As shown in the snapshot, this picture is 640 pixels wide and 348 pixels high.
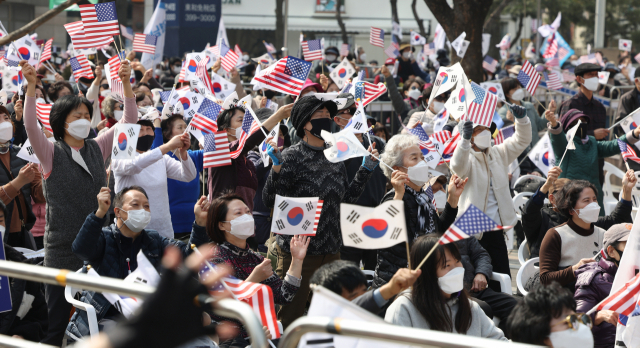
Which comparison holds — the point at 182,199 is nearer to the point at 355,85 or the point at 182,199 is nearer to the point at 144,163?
the point at 144,163

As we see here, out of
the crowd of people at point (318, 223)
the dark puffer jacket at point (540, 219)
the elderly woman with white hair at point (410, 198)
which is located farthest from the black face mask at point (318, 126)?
the dark puffer jacket at point (540, 219)

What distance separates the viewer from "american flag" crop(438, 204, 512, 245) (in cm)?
342

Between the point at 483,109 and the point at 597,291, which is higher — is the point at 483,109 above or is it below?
above

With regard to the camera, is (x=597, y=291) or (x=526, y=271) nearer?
(x=597, y=291)

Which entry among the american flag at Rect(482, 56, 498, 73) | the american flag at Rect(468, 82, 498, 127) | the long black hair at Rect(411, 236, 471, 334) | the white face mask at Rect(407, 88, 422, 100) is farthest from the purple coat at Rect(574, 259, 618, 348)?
the american flag at Rect(482, 56, 498, 73)

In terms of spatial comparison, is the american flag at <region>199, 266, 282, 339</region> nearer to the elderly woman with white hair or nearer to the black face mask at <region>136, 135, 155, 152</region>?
the elderly woman with white hair

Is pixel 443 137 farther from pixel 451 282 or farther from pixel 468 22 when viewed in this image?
pixel 468 22

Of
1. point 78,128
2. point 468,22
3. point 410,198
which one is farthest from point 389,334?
point 468,22

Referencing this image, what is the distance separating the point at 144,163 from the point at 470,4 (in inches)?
300

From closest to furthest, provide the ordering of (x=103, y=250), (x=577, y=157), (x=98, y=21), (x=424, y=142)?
(x=103, y=250), (x=424, y=142), (x=577, y=157), (x=98, y=21)

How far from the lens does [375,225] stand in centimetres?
362

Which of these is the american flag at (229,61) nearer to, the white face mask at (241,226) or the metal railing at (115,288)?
the white face mask at (241,226)

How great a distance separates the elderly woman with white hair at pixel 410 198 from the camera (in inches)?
176

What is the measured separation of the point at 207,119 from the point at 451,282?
10.3 feet
